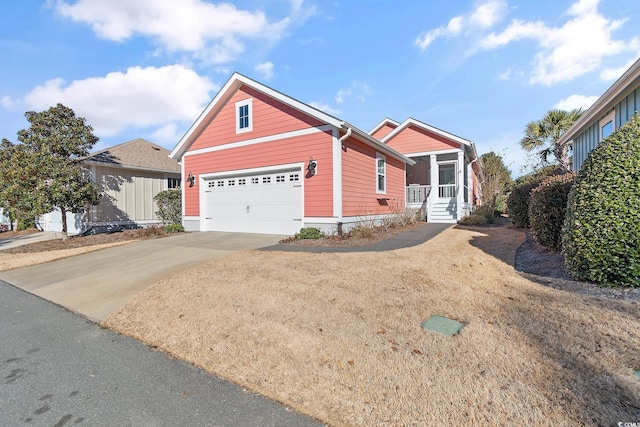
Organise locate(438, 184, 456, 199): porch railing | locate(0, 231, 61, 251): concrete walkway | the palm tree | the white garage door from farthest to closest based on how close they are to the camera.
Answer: the palm tree, locate(438, 184, 456, 199): porch railing, locate(0, 231, 61, 251): concrete walkway, the white garage door

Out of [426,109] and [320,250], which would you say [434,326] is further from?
[426,109]

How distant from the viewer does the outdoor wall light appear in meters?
9.73

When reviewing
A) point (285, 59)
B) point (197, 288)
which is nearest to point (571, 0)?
point (285, 59)

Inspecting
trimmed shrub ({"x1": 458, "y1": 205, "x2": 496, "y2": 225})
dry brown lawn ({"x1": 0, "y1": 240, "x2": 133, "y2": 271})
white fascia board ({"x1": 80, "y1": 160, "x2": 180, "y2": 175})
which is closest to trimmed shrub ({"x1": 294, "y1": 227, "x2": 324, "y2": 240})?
dry brown lawn ({"x1": 0, "y1": 240, "x2": 133, "y2": 271})

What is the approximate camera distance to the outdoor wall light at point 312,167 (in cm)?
973

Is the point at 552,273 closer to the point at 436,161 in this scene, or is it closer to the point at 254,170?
the point at 254,170

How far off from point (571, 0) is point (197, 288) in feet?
35.1

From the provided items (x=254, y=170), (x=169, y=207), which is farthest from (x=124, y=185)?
(x=254, y=170)

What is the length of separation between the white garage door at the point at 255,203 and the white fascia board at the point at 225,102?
6.64 ft

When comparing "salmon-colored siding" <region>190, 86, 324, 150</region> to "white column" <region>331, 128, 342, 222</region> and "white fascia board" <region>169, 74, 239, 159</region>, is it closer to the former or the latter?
"white fascia board" <region>169, 74, 239, 159</region>

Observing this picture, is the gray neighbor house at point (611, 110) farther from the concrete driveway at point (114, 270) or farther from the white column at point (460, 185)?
the concrete driveway at point (114, 270)

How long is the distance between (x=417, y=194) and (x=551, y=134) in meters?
10.2

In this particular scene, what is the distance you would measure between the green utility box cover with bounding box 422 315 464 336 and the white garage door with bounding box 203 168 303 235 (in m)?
7.11

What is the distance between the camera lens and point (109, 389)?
2.50 metres
